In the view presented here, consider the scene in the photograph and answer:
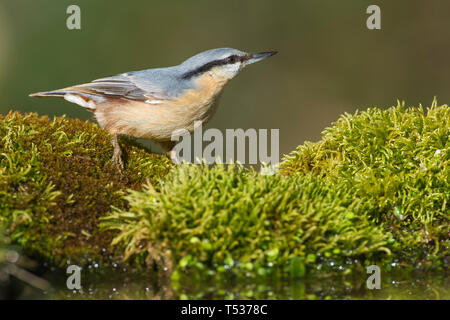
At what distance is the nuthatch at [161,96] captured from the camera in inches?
142

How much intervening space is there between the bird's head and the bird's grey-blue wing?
0.36 ft

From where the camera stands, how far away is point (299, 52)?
8258mm

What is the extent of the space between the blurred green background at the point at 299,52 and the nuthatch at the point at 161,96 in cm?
379

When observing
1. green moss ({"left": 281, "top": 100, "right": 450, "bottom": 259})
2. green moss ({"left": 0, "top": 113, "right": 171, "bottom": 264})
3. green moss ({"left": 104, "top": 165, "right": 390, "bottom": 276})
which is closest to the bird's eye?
green moss ({"left": 281, "top": 100, "right": 450, "bottom": 259})

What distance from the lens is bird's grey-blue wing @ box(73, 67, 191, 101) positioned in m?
3.64

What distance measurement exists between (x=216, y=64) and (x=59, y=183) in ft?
5.37

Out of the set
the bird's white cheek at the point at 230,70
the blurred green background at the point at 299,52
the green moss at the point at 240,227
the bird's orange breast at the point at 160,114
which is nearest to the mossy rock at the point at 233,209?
the green moss at the point at 240,227

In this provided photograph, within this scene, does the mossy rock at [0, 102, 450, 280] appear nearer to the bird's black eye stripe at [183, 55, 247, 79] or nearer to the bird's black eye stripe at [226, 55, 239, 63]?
the bird's black eye stripe at [183, 55, 247, 79]

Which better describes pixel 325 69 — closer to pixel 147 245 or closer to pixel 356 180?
pixel 356 180

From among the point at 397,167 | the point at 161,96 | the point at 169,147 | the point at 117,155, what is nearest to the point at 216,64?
the point at 161,96

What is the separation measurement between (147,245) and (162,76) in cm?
177

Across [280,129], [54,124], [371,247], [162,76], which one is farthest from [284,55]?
[371,247]

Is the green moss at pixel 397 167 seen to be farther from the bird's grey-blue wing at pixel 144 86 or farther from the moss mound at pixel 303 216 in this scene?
the bird's grey-blue wing at pixel 144 86
